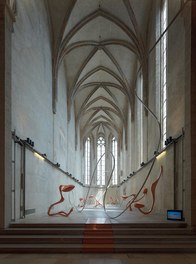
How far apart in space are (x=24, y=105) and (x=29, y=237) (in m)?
5.79

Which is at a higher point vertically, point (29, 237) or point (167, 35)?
point (167, 35)

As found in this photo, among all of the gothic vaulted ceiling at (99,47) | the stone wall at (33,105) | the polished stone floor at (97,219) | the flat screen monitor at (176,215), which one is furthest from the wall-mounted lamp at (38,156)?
the flat screen monitor at (176,215)

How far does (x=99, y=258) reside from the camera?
23.7ft

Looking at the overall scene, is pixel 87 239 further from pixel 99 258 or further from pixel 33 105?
pixel 33 105

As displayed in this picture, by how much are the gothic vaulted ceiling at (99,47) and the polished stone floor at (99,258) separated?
14.3 m

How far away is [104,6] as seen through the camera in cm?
2011

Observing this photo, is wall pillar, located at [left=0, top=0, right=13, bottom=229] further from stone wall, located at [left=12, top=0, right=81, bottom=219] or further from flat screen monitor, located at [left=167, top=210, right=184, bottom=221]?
flat screen monitor, located at [left=167, top=210, right=184, bottom=221]

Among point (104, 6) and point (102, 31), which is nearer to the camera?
point (104, 6)

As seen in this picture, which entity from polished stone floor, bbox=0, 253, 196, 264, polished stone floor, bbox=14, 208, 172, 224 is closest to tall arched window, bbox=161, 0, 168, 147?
polished stone floor, bbox=14, 208, 172, 224

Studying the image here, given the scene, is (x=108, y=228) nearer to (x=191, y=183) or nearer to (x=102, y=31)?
(x=191, y=183)

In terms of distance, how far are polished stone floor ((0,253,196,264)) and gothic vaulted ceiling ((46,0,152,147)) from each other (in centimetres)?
1426

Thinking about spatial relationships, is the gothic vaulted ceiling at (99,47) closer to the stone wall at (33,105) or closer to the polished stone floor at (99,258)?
the stone wall at (33,105)

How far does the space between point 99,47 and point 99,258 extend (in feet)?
62.7

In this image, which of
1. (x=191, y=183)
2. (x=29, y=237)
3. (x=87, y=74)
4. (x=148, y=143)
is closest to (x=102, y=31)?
(x=87, y=74)
